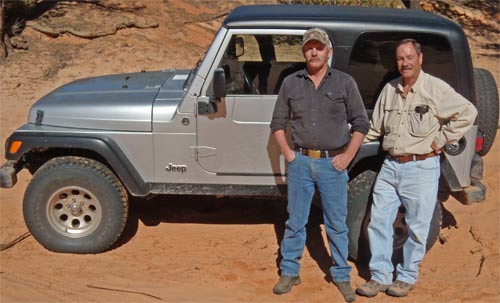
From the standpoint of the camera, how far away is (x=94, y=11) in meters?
14.2

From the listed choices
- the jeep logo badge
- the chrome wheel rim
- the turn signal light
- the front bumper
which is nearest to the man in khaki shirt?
the jeep logo badge

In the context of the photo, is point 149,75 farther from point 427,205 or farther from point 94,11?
point 94,11

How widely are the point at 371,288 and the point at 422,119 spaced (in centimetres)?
127

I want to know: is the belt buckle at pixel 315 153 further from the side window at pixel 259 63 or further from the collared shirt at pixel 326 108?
the side window at pixel 259 63

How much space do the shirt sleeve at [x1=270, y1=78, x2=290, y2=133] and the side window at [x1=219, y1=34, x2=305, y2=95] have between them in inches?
20.7

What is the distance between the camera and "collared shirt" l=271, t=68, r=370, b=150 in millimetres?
4383

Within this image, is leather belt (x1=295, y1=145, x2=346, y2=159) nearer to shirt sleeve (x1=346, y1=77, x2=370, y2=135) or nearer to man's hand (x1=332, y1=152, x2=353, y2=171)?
man's hand (x1=332, y1=152, x2=353, y2=171)

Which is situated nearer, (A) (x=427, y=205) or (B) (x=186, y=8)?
(A) (x=427, y=205)

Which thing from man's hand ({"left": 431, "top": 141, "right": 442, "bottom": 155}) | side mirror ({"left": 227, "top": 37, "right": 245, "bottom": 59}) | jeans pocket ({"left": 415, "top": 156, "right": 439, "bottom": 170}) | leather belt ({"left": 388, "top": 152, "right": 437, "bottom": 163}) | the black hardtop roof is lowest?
jeans pocket ({"left": 415, "top": 156, "right": 439, "bottom": 170})

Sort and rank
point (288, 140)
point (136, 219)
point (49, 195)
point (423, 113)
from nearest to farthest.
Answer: point (423, 113), point (288, 140), point (49, 195), point (136, 219)

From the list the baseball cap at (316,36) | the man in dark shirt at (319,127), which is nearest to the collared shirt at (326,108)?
the man in dark shirt at (319,127)

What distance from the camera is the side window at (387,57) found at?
4855 mm

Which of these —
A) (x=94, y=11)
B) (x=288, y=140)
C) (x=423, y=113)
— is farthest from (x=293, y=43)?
(x=94, y=11)

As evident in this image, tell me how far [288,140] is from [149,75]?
1.84 meters
